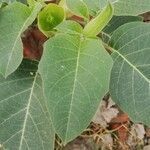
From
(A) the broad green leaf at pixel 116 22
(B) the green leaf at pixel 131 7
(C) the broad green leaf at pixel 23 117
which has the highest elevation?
(B) the green leaf at pixel 131 7

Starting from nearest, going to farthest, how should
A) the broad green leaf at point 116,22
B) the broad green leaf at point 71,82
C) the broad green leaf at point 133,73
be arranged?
the broad green leaf at point 71,82, the broad green leaf at point 133,73, the broad green leaf at point 116,22

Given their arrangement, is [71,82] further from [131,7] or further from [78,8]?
[131,7]

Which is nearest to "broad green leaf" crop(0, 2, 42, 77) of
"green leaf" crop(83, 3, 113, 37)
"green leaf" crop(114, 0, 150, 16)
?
"green leaf" crop(83, 3, 113, 37)

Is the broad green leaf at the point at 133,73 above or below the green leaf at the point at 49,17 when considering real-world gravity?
below

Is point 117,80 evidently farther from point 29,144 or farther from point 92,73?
point 29,144

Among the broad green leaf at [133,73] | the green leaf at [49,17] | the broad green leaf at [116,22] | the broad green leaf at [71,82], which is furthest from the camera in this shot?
the broad green leaf at [116,22]

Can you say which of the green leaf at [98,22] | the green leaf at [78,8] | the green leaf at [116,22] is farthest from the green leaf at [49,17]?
the green leaf at [116,22]

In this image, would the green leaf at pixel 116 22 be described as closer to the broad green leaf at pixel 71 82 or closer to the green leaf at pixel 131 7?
the green leaf at pixel 131 7

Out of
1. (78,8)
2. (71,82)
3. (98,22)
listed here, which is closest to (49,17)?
(78,8)
